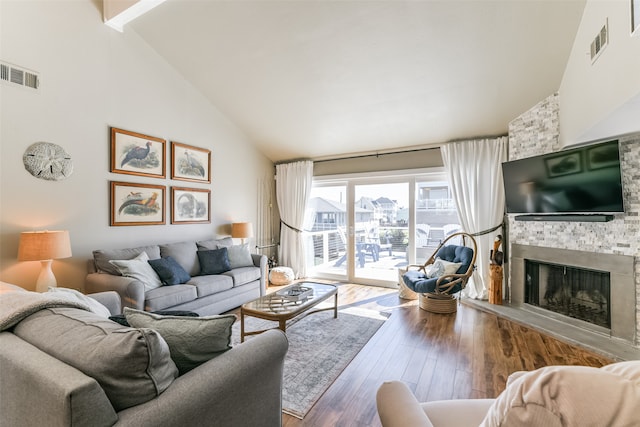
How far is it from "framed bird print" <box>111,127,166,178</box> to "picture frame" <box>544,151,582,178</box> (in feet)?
15.9

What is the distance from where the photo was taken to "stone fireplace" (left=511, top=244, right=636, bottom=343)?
2.78 metres

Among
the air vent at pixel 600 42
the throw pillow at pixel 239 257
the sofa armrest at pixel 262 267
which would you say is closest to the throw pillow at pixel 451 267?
the air vent at pixel 600 42

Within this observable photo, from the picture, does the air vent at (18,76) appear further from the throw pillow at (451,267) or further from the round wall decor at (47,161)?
the throw pillow at (451,267)

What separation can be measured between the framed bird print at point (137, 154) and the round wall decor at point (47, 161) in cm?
46

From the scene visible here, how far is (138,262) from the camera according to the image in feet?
10.4

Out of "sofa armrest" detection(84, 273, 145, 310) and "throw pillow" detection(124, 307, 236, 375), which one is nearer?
"throw pillow" detection(124, 307, 236, 375)

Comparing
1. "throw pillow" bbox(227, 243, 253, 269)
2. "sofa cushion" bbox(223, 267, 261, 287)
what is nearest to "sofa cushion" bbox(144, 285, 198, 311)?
"sofa cushion" bbox(223, 267, 261, 287)

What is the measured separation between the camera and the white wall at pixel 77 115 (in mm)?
2768

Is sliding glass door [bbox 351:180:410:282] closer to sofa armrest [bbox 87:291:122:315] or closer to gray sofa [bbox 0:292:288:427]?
sofa armrest [bbox 87:291:122:315]

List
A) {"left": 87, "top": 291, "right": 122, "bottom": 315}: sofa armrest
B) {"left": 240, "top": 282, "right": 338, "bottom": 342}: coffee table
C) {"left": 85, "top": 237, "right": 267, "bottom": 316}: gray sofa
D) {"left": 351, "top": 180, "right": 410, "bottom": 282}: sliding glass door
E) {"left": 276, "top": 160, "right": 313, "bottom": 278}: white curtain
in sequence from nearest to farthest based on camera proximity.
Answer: {"left": 87, "top": 291, "right": 122, "bottom": 315}: sofa armrest < {"left": 240, "top": 282, "right": 338, "bottom": 342}: coffee table < {"left": 85, "top": 237, "right": 267, "bottom": 316}: gray sofa < {"left": 351, "top": 180, "right": 410, "bottom": 282}: sliding glass door < {"left": 276, "top": 160, "right": 313, "bottom": 278}: white curtain

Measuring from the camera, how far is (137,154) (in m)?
3.74

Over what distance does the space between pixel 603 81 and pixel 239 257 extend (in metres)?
4.30

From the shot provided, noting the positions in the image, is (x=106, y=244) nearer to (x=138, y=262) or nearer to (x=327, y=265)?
(x=138, y=262)

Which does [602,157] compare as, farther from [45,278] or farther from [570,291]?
[45,278]
